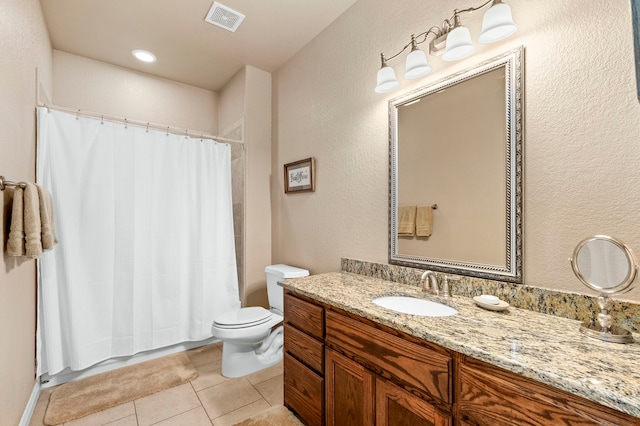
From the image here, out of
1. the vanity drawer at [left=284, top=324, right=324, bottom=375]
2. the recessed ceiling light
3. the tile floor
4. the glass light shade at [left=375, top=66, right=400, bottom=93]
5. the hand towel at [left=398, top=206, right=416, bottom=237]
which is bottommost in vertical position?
the tile floor

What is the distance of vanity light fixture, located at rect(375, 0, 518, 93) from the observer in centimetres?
116

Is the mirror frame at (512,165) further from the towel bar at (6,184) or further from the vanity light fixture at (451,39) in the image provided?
the towel bar at (6,184)

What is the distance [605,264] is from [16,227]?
241cm

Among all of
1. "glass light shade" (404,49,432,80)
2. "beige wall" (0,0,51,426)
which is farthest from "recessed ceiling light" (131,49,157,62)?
"glass light shade" (404,49,432,80)

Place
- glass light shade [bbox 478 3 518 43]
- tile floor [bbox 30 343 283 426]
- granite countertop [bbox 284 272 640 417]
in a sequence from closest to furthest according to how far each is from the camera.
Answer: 1. granite countertop [bbox 284 272 640 417]
2. glass light shade [bbox 478 3 518 43]
3. tile floor [bbox 30 343 283 426]

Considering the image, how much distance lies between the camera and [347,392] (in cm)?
128

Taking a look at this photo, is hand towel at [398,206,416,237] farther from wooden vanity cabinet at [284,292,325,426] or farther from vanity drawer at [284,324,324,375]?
vanity drawer at [284,324,324,375]

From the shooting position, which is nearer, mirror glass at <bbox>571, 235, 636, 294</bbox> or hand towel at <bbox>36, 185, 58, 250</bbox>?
mirror glass at <bbox>571, 235, 636, 294</bbox>

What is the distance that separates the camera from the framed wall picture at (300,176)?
2.38 metres

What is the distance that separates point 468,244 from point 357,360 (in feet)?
2.44

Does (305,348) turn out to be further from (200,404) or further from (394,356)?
(200,404)

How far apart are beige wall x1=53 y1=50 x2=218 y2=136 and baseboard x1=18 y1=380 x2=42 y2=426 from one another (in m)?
2.11

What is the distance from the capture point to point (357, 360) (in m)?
1.23

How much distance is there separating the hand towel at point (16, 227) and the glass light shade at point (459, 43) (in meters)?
2.17
